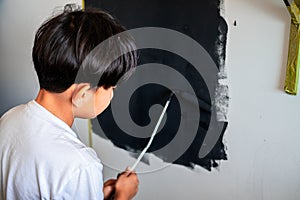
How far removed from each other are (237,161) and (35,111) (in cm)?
Answer: 62

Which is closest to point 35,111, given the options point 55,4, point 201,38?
point 201,38

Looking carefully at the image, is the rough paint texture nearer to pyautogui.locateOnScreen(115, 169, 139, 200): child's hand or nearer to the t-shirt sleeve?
pyautogui.locateOnScreen(115, 169, 139, 200): child's hand

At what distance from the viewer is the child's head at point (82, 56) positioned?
73cm

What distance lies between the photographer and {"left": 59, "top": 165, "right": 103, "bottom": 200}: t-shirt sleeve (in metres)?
0.72

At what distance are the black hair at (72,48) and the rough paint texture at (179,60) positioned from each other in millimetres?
351

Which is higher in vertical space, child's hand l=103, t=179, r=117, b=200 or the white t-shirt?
the white t-shirt

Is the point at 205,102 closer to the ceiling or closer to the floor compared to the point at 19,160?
closer to the ceiling

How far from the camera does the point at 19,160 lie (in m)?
0.74

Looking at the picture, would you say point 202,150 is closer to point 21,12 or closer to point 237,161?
point 237,161

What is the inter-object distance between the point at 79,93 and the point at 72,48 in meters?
0.09

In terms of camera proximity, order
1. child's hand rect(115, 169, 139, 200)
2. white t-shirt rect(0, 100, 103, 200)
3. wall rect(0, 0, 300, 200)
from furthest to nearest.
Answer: wall rect(0, 0, 300, 200)
child's hand rect(115, 169, 139, 200)
white t-shirt rect(0, 100, 103, 200)

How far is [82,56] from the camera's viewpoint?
2.39 ft

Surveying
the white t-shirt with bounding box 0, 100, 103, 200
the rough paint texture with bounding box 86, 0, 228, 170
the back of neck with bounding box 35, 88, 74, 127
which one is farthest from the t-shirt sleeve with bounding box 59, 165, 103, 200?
the rough paint texture with bounding box 86, 0, 228, 170

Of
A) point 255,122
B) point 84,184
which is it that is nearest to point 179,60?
point 255,122
